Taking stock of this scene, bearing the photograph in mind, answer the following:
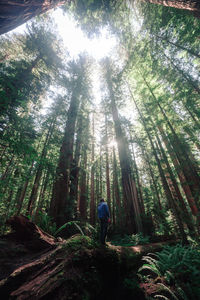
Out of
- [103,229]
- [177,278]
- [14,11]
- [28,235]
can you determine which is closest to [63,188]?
[28,235]

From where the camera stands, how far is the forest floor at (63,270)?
186 cm

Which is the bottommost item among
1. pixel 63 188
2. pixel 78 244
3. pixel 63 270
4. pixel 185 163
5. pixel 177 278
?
pixel 177 278

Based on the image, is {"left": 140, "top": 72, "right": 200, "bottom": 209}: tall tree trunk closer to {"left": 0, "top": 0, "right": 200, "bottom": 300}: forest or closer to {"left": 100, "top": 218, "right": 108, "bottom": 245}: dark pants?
{"left": 0, "top": 0, "right": 200, "bottom": 300}: forest

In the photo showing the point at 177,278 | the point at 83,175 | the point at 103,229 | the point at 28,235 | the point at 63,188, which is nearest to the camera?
the point at 177,278

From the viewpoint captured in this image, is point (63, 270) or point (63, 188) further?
point (63, 188)

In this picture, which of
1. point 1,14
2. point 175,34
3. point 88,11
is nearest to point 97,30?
point 88,11

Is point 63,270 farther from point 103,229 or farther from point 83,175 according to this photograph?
point 83,175

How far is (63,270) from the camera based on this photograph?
7.03ft

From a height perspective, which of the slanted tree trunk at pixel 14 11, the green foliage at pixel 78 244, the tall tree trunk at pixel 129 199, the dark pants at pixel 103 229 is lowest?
the green foliage at pixel 78 244

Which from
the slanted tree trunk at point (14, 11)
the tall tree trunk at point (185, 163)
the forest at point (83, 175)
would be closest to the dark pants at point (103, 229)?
the forest at point (83, 175)

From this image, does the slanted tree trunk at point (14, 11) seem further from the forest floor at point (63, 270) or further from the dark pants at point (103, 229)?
the dark pants at point (103, 229)

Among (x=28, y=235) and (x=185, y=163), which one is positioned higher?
(x=185, y=163)

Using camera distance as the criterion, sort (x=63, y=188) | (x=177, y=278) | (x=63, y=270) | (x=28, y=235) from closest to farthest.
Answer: (x=63, y=270) < (x=177, y=278) < (x=28, y=235) < (x=63, y=188)

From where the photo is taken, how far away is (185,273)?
3.16 meters
